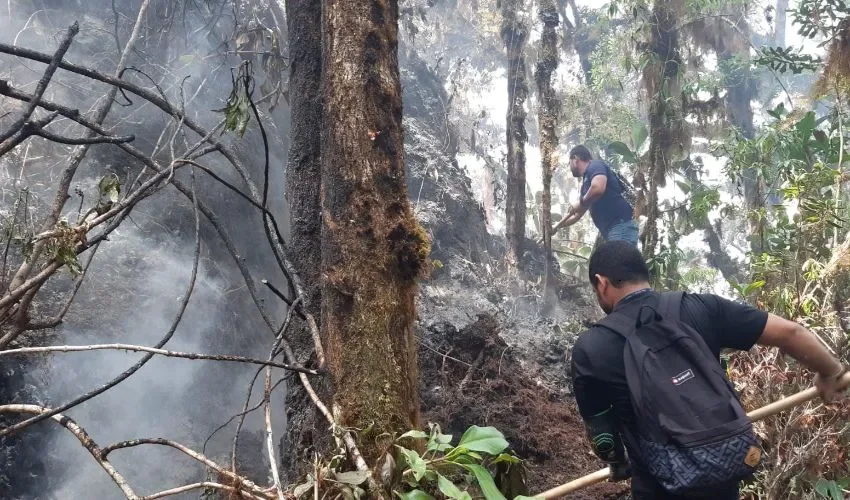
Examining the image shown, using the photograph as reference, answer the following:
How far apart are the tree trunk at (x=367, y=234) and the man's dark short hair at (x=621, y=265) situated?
800 mm

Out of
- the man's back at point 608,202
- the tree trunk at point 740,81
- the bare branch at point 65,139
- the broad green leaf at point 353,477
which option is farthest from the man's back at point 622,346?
the tree trunk at point 740,81

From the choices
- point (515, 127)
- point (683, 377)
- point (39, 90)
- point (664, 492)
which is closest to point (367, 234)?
point (39, 90)

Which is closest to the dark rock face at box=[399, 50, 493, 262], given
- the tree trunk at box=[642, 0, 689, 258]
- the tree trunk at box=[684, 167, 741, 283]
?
the tree trunk at box=[642, 0, 689, 258]

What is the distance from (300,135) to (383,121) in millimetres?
749

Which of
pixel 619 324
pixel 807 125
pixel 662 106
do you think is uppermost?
pixel 662 106

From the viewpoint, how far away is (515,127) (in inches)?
329

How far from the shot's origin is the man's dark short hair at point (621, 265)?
8.29 feet

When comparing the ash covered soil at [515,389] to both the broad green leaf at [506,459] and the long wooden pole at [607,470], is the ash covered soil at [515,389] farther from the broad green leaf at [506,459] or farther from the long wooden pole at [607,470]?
the broad green leaf at [506,459]

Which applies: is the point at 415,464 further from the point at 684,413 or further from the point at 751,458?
the point at 751,458

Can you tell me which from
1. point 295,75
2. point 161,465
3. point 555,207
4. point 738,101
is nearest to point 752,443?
point 295,75

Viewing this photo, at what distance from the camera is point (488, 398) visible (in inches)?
187

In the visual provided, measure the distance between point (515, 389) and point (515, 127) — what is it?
452 centimetres

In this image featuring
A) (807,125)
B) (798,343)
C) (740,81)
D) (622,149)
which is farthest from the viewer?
(740,81)

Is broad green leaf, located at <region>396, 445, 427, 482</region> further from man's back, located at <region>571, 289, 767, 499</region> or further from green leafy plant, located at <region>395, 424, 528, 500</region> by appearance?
man's back, located at <region>571, 289, 767, 499</region>
